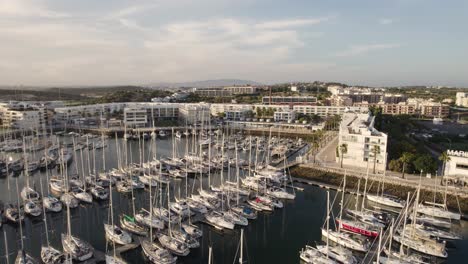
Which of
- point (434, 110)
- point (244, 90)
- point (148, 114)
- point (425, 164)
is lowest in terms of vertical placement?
point (425, 164)

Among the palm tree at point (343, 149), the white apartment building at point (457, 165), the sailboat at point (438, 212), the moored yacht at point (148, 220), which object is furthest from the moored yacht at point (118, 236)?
the white apartment building at point (457, 165)

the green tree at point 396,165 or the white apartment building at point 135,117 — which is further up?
the white apartment building at point 135,117

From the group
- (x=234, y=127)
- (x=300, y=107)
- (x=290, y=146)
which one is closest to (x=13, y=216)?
(x=290, y=146)

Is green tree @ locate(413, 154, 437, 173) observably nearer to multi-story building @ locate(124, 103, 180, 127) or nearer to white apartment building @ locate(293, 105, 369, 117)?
white apartment building @ locate(293, 105, 369, 117)

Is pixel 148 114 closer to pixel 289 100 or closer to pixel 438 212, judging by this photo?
pixel 289 100

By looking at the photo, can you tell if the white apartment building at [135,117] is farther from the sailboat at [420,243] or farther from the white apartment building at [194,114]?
the sailboat at [420,243]

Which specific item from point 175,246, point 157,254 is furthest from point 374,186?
point 157,254
